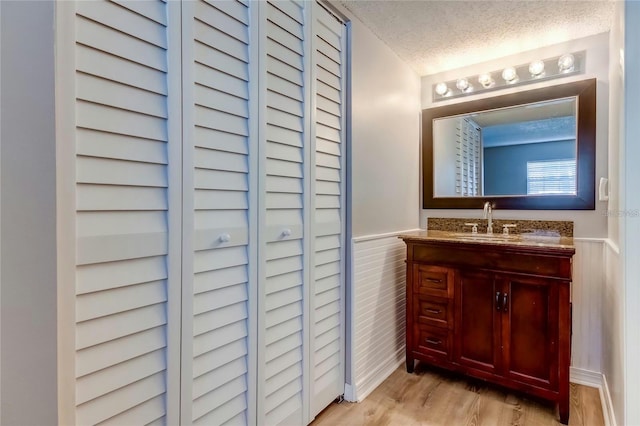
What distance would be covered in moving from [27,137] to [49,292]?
37cm

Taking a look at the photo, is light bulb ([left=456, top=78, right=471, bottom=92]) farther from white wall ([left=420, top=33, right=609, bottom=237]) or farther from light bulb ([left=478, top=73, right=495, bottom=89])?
white wall ([left=420, top=33, right=609, bottom=237])

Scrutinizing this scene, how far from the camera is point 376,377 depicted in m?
2.12

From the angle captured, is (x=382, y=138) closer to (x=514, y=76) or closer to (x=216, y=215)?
(x=514, y=76)

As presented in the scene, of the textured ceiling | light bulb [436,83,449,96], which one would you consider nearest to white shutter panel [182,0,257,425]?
the textured ceiling

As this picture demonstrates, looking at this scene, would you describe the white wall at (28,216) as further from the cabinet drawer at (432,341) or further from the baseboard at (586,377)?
the baseboard at (586,377)

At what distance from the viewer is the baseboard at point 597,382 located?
5.83 feet

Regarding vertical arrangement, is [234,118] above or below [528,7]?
below

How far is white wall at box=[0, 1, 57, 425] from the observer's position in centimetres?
77

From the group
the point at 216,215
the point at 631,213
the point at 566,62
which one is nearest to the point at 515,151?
the point at 566,62

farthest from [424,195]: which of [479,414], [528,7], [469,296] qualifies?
[479,414]

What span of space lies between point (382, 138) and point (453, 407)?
65.4 inches

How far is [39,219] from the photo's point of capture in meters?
0.80

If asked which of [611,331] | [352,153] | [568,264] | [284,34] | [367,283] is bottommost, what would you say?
[611,331]

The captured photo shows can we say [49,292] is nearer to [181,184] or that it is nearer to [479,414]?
[181,184]
